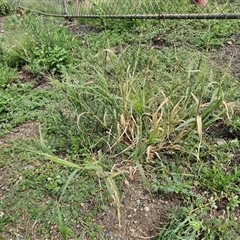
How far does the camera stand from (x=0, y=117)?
92.4 inches

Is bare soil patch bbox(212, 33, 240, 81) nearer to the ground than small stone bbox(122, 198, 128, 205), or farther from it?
farther from it

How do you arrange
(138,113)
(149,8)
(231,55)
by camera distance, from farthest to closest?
(149,8), (231,55), (138,113)

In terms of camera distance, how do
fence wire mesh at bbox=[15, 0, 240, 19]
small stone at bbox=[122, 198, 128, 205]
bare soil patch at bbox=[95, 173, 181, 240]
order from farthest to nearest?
1. fence wire mesh at bbox=[15, 0, 240, 19]
2. small stone at bbox=[122, 198, 128, 205]
3. bare soil patch at bbox=[95, 173, 181, 240]

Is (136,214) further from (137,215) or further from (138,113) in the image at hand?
(138,113)

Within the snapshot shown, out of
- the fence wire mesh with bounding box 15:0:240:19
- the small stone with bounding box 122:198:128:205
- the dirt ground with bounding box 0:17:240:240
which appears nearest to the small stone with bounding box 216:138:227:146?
the dirt ground with bounding box 0:17:240:240

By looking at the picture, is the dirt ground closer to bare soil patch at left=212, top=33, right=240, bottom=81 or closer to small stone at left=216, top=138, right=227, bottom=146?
small stone at left=216, top=138, right=227, bottom=146

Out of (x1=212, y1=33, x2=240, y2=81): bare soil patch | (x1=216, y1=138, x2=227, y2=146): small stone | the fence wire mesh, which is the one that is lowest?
(x1=216, y1=138, x2=227, y2=146): small stone

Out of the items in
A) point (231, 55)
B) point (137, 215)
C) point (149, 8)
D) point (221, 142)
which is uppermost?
point (149, 8)

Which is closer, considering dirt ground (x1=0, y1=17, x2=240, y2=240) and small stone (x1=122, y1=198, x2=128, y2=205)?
dirt ground (x1=0, y1=17, x2=240, y2=240)

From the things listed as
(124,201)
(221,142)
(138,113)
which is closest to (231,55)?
(221,142)

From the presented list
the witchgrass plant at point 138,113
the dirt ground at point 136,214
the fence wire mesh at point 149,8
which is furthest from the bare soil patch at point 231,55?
the dirt ground at point 136,214

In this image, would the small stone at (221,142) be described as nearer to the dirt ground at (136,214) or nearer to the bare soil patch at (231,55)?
the dirt ground at (136,214)

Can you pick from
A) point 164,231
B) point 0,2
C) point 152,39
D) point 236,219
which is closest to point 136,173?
point 164,231

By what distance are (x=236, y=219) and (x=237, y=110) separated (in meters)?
0.74
